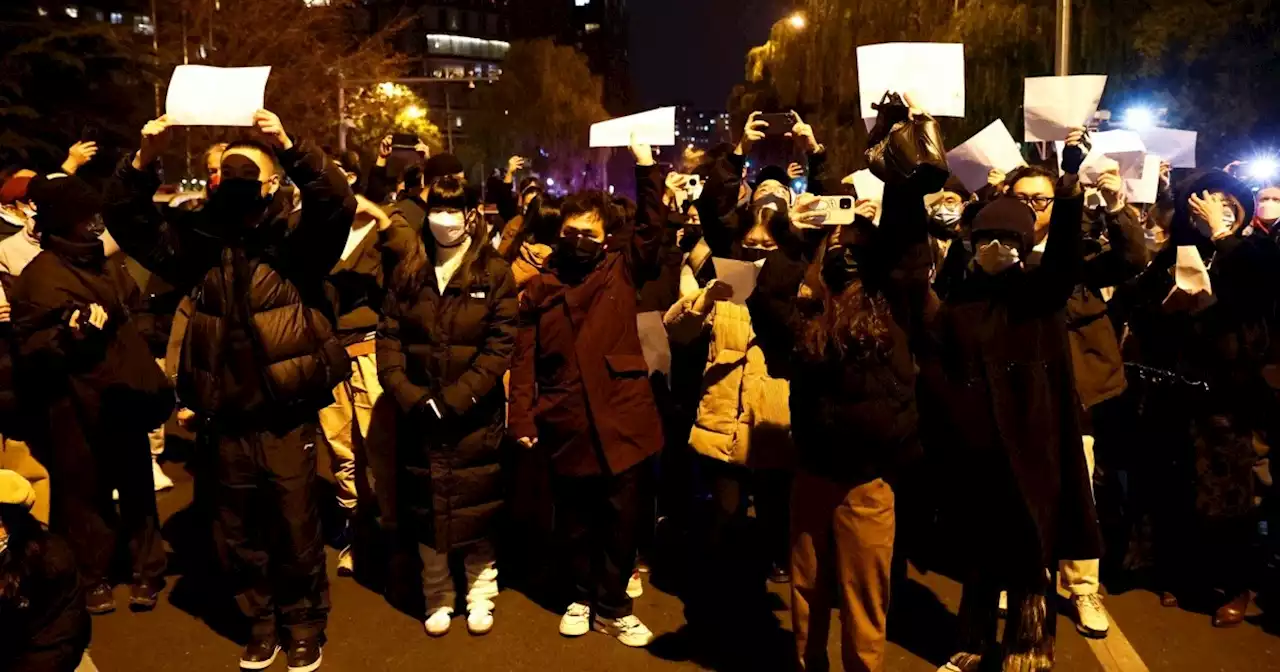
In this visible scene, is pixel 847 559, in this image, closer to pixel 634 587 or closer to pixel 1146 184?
pixel 634 587

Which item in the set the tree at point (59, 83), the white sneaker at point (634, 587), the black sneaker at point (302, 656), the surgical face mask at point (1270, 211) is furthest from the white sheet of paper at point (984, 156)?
the tree at point (59, 83)

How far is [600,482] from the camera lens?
5215 millimetres

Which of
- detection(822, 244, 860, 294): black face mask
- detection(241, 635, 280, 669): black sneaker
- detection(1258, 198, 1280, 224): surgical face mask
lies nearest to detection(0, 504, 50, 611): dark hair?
detection(241, 635, 280, 669): black sneaker

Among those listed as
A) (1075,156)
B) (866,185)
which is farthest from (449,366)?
(1075,156)

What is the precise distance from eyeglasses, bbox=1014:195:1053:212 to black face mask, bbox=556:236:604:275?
202 centimetres

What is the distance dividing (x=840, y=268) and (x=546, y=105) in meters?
65.3

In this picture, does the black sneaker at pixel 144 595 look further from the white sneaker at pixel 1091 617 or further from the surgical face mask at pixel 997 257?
the white sneaker at pixel 1091 617

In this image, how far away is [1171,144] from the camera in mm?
6223

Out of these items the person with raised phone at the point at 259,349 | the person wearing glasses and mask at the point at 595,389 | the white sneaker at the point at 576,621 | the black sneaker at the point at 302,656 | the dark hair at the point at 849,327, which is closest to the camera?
the dark hair at the point at 849,327

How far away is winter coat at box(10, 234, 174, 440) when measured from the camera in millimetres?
5211

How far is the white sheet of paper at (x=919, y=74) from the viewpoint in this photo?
3.80 metres

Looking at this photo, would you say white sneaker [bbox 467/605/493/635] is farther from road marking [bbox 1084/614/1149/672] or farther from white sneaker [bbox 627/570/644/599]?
road marking [bbox 1084/614/1149/672]

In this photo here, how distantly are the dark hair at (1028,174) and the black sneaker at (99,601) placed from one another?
5.15 m

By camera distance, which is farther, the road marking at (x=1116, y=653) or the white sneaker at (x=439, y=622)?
the white sneaker at (x=439, y=622)
